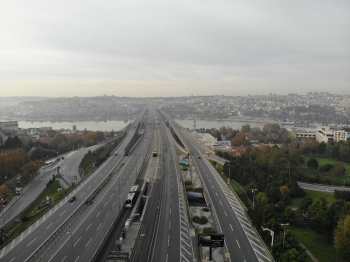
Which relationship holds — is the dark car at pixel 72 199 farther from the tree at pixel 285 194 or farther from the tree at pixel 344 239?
the tree at pixel 344 239

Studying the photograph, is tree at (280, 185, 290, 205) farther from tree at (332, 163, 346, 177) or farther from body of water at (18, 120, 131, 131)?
body of water at (18, 120, 131, 131)

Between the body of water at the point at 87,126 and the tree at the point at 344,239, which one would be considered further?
the body of water at the point at 87,126

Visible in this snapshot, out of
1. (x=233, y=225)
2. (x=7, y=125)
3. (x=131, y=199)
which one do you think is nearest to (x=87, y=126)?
(x=7, y=125)

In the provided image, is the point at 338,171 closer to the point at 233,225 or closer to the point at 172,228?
the point at 233,225

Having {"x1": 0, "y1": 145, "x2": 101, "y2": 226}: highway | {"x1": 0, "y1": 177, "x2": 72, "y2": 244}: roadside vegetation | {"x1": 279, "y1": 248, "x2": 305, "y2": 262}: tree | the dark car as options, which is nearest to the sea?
{"x1": 0, "y1": 145, "x2": 101, "y2": 226}: highway

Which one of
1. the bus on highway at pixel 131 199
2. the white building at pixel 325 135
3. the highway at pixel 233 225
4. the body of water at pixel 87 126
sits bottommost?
the body of water at pixel 87 126

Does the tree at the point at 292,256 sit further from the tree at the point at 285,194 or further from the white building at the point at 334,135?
the white building at the point at 334,135

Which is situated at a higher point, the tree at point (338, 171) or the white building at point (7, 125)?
the white building at point (7, 125)

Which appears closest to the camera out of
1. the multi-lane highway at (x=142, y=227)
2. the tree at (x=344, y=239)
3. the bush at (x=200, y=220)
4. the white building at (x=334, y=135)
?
the tree at (x=344, y=239)

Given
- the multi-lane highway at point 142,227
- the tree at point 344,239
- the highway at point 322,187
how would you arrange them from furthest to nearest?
1. the highway at point 322,187
2. the multi-lane highway at point 142,227
3. the tree at point 344,239

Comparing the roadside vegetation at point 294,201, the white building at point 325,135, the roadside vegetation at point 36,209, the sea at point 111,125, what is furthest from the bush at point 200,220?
Answer: the sea at point 111,125
